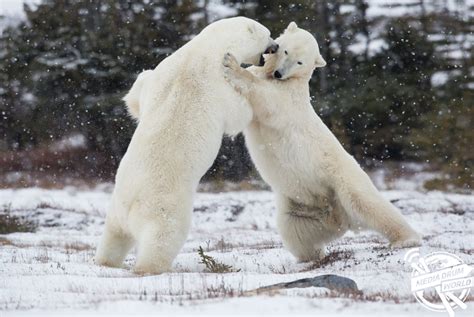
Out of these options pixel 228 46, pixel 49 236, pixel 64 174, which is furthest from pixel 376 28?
pixel 228 46

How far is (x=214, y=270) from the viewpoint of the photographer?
6.58 meters

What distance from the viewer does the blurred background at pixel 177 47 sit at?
2216 cm

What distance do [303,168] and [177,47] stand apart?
1736cm

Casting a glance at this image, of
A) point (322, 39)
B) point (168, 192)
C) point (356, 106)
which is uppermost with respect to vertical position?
point (322, 39)

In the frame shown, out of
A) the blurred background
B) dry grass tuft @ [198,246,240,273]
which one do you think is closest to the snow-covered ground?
dry grass tuft @ [198,246,240,273]

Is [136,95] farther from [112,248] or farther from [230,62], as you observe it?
[112,248]

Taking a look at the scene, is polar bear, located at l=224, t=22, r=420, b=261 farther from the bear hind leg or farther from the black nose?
the bear hind leg

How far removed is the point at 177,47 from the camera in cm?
2384

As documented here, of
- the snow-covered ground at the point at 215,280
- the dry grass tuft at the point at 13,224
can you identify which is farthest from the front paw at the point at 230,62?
the dry grass tuft at the point at 13,224

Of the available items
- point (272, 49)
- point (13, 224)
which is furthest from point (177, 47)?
point (272, 49)

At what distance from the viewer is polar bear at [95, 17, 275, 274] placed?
5742mm

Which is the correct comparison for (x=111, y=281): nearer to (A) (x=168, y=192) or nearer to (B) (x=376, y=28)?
(A) (x=168, y=192)

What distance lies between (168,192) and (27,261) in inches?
89.5

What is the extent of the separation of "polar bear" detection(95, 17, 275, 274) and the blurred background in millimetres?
14993
